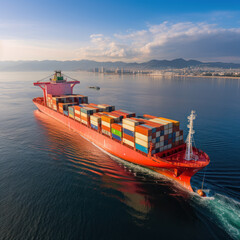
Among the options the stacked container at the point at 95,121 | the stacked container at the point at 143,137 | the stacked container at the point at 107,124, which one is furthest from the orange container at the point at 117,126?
the stacked container at the point at 95,121

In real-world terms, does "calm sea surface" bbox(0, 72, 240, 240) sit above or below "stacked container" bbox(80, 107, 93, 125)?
below

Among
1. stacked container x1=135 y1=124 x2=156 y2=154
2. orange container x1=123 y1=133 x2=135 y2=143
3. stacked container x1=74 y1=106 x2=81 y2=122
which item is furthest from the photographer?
stacked container x1=74 y1=106 x2=81 y2=122

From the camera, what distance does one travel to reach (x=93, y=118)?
1350 inches

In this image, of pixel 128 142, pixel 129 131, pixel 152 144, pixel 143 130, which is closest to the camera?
pixel 152 144

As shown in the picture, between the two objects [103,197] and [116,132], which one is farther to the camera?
[116,132]

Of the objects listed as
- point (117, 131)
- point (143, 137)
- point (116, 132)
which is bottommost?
point (116, 132)

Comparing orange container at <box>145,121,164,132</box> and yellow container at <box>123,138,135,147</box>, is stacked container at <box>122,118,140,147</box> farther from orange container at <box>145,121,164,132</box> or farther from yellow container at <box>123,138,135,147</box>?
orange container at <box>145,121,164,132</box>

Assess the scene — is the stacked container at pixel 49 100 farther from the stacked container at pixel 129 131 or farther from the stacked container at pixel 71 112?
the stacked container at pixel 129 131

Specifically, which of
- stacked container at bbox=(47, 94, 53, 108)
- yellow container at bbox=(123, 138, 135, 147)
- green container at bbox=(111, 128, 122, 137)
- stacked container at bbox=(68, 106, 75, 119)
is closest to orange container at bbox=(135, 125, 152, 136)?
yellow container at bbox=(123, 138, 135, 147)

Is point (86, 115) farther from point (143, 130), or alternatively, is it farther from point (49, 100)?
point (49, 100)

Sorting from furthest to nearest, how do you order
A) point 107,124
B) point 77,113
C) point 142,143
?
1. point 77,113
2. point 107,124
3. point 142,143

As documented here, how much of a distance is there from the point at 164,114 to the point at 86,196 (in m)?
43.4

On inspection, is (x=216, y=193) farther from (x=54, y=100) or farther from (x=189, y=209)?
(x=54, y=100)

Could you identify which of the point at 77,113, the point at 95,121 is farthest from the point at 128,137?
the point at 77,113
